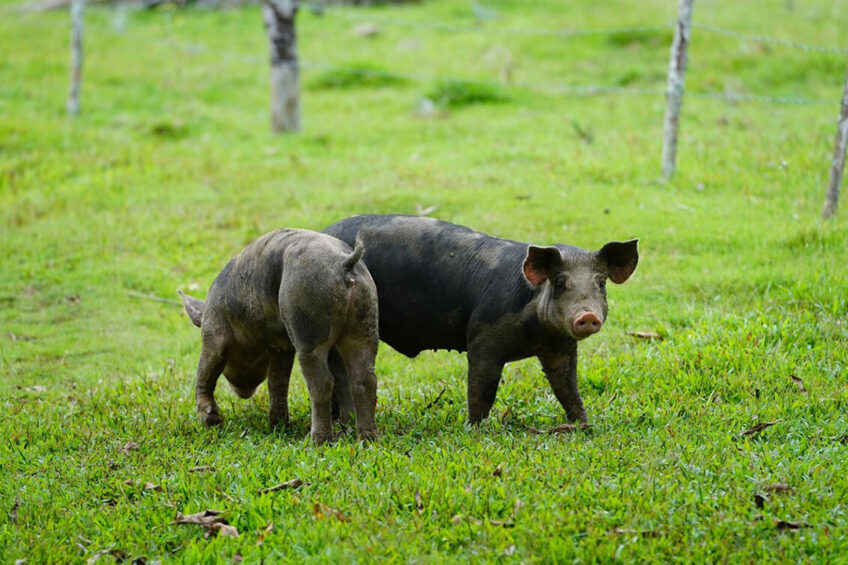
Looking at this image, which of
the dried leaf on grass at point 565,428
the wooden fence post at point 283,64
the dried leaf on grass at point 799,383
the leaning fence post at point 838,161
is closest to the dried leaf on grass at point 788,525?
the dried leaf on grass at point 565,428

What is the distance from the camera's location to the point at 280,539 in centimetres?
500

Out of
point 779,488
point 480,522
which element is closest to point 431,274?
point 480,522

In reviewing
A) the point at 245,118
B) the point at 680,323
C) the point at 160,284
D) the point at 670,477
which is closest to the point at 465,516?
the point at 670,477

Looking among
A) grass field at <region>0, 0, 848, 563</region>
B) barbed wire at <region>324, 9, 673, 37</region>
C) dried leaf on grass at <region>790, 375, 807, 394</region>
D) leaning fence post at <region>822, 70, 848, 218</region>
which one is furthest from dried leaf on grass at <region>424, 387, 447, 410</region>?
barbed wire at <region>324, 9, 673, 37</region>

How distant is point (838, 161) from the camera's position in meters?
10.2

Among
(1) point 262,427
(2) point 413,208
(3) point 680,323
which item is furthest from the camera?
(2) point 413,208

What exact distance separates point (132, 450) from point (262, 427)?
94 centimetres

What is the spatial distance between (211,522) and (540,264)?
2.30 m

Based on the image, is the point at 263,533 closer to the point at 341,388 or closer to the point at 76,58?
the point at 341,388

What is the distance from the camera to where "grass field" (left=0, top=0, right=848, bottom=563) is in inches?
201

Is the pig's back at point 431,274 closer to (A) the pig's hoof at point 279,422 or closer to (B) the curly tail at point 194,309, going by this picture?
(A) the pig's hoof at point 279,422

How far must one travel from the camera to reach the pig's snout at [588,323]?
560 cm

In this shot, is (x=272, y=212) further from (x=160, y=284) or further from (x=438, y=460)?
(x=438, y=460)

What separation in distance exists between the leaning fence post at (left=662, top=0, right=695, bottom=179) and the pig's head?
6561 millimetres
